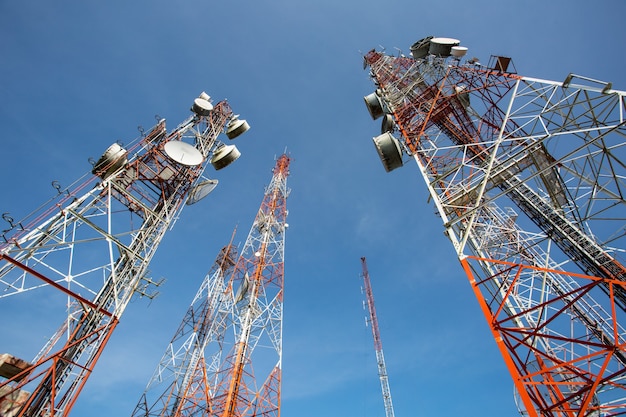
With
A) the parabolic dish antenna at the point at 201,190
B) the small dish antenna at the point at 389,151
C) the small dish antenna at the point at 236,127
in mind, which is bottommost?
the small dish antenna at the point at 389,151

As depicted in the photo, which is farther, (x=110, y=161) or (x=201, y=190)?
(x=201, y=190)

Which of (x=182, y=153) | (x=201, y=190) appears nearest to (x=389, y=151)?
(x=201, y=190)

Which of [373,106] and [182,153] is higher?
[373,106]

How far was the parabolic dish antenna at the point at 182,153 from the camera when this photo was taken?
1616 centimetres

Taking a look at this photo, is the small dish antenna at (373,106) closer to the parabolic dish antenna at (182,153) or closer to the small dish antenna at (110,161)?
the parabolic dish antenna at (182,153)

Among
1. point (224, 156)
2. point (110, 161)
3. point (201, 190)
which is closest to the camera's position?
point (110, 161)

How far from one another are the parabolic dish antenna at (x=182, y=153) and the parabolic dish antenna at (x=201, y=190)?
1262 millimetres

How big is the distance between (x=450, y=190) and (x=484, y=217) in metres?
9.29

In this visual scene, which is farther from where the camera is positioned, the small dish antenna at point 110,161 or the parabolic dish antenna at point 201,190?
the parabolic dish antenna at point 201,190

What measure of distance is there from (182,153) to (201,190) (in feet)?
7.56

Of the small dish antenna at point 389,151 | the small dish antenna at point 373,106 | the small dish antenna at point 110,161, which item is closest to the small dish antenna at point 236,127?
the small dish antenna at point 110,161

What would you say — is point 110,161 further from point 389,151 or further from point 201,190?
point 389,151

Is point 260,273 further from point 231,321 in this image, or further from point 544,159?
point 544,159

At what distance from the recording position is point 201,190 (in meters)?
17.7
